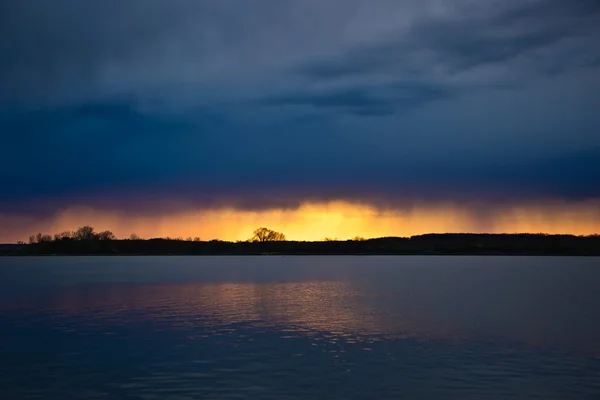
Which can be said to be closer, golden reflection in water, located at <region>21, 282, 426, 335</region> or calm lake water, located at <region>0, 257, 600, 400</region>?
calm lake water, located at <region>0, 257, 600, 400</region>

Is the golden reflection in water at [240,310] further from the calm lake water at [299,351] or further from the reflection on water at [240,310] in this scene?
the calm lake water at [299,351]

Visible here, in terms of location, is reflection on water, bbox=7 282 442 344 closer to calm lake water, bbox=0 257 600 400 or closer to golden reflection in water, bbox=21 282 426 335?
golden reflection in water, bbox=21 282 426 335

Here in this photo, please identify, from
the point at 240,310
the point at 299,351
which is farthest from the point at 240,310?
the point at 299,351

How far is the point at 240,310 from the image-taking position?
51.9 metres

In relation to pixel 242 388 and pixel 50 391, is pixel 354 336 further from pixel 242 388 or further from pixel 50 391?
pixel 50 391

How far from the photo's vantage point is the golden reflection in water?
41938 millimetres

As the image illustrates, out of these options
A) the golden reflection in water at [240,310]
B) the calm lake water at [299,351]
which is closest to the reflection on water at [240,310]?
the golden reflection in water at [240,310]

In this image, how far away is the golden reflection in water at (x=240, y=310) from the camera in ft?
138

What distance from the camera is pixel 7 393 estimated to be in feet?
74.4

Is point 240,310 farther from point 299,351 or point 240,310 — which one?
point 299,351

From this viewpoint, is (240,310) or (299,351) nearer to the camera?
(299,351)

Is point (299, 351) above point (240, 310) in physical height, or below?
below

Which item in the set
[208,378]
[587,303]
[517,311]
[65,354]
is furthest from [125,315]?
[587,303]

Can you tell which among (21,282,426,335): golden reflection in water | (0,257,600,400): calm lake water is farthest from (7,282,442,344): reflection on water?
(0,257,600,400): calm lake water
